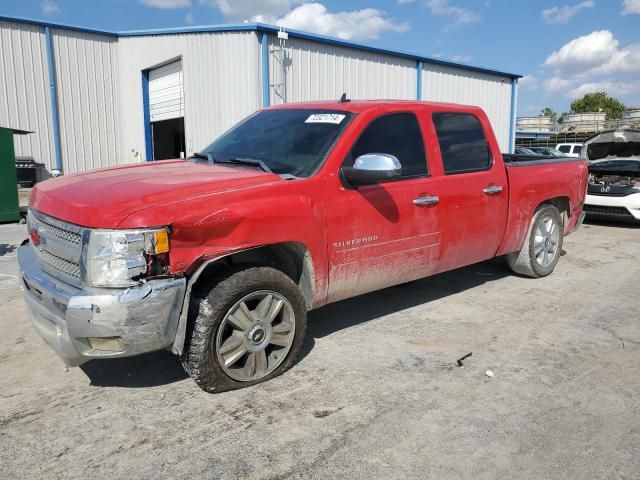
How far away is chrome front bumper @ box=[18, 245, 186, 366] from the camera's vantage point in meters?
2.85

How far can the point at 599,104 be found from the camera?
86.9 meters

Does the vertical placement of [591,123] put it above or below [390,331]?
above

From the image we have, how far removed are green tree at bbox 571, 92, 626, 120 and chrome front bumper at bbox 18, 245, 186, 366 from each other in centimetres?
9394

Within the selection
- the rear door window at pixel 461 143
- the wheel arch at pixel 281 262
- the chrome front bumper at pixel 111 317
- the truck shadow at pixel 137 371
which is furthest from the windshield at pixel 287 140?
the truck shadow at pixel 137 371

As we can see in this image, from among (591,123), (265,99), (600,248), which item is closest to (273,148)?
(600,248)

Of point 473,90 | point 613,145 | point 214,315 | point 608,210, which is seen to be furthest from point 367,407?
point 473,90

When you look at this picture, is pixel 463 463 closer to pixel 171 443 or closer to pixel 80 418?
pixel 171 443

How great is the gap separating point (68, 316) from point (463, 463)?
2.20 meters

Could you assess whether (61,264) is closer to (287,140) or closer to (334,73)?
(287,140)

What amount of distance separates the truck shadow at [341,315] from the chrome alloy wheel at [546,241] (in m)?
0.47

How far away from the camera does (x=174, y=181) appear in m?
3.34

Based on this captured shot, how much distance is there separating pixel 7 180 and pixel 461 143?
8667mm

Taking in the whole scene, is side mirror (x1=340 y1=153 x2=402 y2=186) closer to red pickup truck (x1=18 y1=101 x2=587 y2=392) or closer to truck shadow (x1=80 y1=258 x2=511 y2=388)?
red pickup truck (x1=18 y1=101 x2=587 y2=392)

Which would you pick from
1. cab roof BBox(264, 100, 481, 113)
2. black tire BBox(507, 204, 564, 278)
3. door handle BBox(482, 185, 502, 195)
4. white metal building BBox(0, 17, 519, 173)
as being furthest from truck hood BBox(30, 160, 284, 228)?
white metal building BBox(0, 17, 519, 173)
